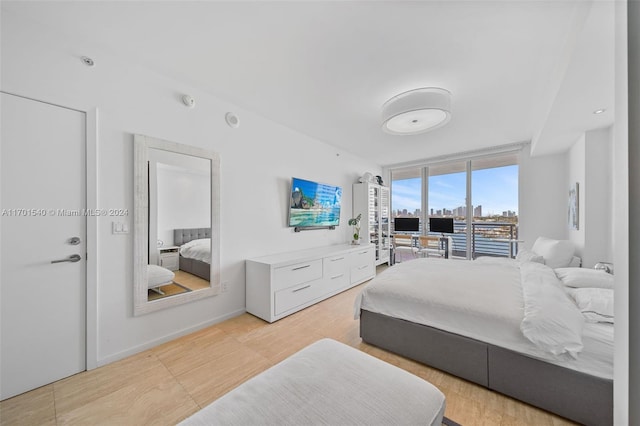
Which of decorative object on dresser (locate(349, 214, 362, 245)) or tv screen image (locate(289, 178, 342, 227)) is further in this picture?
decorative object on dresser (locate(349, 214, 362, 245))

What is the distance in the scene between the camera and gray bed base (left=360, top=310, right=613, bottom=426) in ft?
4.54

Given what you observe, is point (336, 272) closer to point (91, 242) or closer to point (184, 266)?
point (184, 266)

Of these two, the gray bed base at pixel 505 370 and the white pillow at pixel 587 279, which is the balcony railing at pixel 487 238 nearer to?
the white pillow at pixel 587 279

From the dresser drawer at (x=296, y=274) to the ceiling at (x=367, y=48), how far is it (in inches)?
78.4

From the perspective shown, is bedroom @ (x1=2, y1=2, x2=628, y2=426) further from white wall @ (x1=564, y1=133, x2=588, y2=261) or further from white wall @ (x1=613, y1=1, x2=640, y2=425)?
white wall @ (x1=564, y1=133, x2=588, y2=261)

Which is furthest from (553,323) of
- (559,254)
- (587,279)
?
(559,254)

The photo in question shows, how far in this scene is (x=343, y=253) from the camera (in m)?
3.82

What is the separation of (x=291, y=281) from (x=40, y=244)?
2.17 m

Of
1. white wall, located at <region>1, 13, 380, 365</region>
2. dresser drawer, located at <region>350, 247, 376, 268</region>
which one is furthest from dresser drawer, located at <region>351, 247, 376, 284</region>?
white wall, located at <region>1, 13, 380, 365</region>

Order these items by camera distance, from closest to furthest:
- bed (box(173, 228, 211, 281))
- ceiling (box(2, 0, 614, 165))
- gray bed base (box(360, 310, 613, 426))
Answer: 1. gray bed base (box(360, 310, 613, 426))
2. ceiling (box(2, 0, 614, 165))
3. bed (box(173, 228, 211, 281))

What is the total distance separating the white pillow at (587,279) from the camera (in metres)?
2.00

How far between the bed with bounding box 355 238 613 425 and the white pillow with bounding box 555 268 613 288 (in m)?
0.01

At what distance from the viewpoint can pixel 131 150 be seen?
212cm

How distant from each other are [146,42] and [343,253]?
10.8 ft
